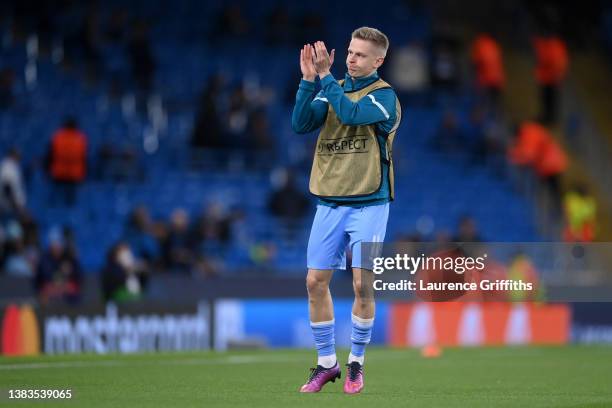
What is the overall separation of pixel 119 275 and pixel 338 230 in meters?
10.6

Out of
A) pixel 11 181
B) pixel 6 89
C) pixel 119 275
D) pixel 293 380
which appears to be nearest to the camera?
pixel 293 380

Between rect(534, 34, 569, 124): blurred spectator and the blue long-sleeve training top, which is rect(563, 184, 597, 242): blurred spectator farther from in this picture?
the blue long-sleeve training top

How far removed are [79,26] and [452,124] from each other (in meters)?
8.14

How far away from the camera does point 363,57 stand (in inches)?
377

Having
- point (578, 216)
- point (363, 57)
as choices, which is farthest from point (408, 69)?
point (363, 57)

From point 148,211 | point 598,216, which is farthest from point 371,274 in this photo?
point 598,216

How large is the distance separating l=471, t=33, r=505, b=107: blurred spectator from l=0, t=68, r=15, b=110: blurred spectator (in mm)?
11049

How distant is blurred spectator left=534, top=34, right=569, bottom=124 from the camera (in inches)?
1165

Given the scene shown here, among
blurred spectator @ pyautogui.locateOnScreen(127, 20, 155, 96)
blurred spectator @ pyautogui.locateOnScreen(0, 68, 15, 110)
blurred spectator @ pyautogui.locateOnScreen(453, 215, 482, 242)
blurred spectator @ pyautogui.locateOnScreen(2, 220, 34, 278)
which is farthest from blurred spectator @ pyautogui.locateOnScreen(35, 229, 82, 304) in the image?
blurred spectator @ pyautogui.locateOnScreen(453, 215, 482, 242)

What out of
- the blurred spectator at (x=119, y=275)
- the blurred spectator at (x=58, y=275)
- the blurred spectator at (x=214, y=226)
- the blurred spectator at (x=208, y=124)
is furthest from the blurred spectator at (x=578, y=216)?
the blurred spectator at (x=58, y=275)

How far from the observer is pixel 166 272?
2136cm

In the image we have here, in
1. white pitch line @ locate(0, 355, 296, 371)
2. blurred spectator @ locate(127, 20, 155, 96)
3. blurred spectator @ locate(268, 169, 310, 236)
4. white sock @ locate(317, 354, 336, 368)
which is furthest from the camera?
blurred spectator @ locate(127, 20, 155, 96)

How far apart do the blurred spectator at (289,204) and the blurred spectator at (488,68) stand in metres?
6.99

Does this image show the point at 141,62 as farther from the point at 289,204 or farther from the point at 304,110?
the point at 304,110
